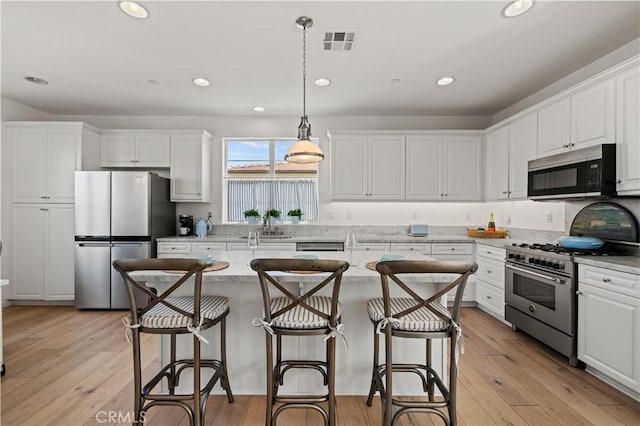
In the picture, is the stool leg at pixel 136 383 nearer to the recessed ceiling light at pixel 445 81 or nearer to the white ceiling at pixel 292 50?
the white ceiling at pixel 292 50

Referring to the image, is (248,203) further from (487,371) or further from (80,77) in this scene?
(487,371)

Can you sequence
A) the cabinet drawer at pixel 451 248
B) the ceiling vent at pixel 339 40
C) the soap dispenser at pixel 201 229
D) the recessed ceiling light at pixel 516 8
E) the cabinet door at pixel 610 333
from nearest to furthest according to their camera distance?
1. the cabinet door at pixel 610 333
2. the recessed ceiling light at pixel 516 8
3. the ceiling vent at pixel 339 40
4. the cabinet drawer at pixel 451 248
5. the soap dispenser at pixel 201 229

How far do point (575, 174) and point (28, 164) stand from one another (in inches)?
250

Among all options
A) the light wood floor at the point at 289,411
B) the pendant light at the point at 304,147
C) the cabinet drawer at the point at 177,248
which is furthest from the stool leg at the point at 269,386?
the cabinet drawer at the point at 177,248

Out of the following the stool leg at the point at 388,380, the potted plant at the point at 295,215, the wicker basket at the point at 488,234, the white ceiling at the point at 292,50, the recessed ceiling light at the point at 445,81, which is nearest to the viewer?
the stool leg at the point at 388,380

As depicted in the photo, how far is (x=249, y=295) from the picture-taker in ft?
7.33

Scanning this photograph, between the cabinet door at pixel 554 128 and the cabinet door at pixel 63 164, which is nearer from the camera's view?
the cabinet door at pixel 554 128

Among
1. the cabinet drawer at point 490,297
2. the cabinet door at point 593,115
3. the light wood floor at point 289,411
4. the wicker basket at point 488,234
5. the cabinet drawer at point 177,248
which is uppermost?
the cabinet door at point 593,115

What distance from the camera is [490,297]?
12.9 ft

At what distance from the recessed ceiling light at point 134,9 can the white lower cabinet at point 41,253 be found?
311 centimetres

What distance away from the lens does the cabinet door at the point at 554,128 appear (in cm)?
308

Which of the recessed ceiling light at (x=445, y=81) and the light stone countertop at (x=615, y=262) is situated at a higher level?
the recessed ceiling light at (x=445, y=81)

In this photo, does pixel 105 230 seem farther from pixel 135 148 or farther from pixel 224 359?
pixel 224 359

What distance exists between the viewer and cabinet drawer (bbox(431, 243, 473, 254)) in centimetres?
431
